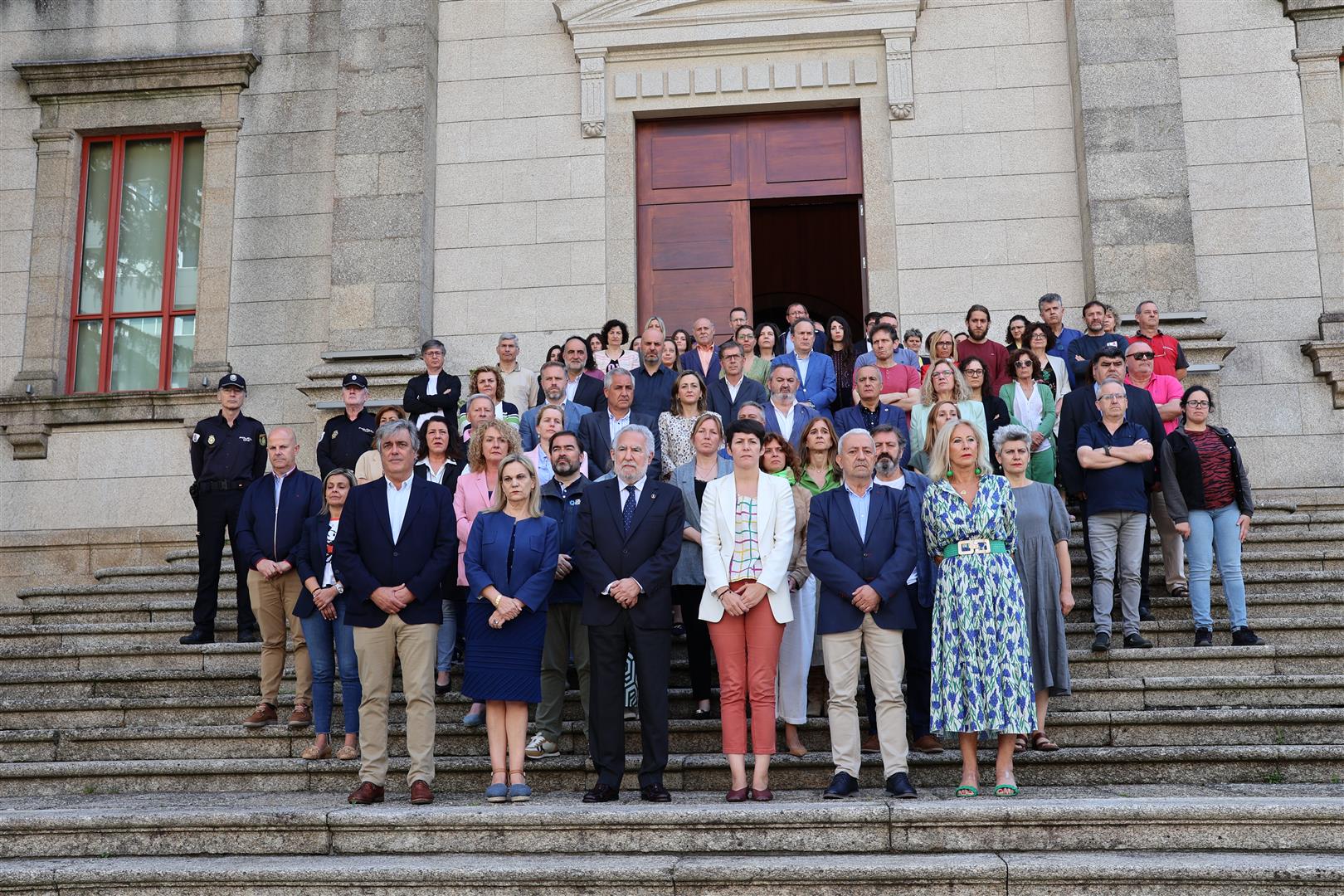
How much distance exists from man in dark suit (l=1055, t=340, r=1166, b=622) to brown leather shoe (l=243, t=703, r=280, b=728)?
5.15 metres

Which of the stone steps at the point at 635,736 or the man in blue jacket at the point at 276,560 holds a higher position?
the man in blue jacket at the point at 276,560

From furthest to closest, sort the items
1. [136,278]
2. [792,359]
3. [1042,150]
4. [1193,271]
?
1. [136,278]
2. [1042,150]
3. [1193,271]
4. [792,359]

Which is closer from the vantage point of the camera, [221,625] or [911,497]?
[911,497]

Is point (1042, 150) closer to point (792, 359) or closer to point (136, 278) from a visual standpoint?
point (792, 359)

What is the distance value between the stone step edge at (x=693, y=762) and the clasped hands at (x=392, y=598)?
0.95 meters

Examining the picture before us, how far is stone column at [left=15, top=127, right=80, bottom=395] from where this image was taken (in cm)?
1334

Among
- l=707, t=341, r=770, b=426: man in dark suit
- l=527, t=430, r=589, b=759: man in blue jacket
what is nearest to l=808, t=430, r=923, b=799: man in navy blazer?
l=527, t=430, r=589, b=759: man in blue jacket

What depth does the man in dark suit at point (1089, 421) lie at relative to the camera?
8477mm

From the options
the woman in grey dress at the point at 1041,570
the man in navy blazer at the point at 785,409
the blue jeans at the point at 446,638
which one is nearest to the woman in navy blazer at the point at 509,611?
the blue jeans at the point at 446,638

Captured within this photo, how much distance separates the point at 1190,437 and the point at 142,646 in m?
7.22

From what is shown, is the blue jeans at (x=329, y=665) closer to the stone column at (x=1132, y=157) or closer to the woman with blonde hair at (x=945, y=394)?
the woman with blonde hair at (x=945, y=394)

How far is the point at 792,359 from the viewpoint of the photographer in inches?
388

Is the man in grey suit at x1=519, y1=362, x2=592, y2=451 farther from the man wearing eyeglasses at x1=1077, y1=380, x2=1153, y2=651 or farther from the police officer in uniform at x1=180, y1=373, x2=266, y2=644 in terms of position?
the man wearing eyeglasses at x1=1077, y1=380, x2=1153, y2=651

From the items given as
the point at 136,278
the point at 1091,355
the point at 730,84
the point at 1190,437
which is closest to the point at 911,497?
the point at 1190,437
